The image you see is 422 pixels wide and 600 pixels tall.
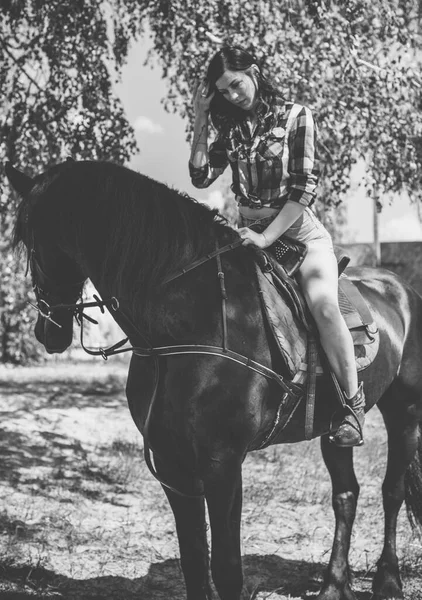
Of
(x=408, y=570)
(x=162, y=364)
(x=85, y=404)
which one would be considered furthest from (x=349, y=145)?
(x=85, y=404)

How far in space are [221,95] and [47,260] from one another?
1.15 metres

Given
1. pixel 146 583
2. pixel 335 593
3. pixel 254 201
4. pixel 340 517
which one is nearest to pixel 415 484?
pixel 340 517

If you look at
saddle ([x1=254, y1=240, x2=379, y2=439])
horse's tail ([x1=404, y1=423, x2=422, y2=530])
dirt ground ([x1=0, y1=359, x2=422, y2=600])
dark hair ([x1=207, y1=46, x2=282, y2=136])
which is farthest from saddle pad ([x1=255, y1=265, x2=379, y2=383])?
dirt ground ([x1=0, y1=359, x2=422, y2=600])

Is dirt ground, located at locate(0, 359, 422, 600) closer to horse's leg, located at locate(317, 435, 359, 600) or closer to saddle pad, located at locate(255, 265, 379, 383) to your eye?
horse's leg, located at locate(317, 435, 359, 600)

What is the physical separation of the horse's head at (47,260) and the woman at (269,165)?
2.58 feet

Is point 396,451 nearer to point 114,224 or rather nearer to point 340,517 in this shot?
point 340,517

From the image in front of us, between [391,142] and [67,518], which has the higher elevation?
[391,142]

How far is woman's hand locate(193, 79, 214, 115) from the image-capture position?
3561mm

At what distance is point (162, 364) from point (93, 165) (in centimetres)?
95

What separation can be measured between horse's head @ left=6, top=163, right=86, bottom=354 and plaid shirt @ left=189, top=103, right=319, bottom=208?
0.79 metres

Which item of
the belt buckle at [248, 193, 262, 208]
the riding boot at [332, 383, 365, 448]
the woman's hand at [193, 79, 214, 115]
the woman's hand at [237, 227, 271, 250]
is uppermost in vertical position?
the woman's hand at [193, 79, 214, 115]

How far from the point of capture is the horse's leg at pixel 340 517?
4383 millimetres

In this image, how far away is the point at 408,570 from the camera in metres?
4.98

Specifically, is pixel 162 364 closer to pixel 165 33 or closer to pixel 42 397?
pixel 165 33
